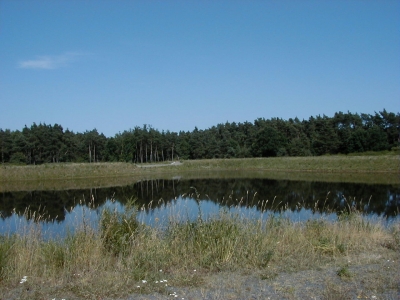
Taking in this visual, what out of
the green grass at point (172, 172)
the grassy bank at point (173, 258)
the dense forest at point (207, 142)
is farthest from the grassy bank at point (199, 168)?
the grassy bank at point (173, 258)

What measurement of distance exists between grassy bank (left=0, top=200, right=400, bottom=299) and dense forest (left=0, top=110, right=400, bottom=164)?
7136 centimetres

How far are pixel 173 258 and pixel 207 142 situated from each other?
8697cm

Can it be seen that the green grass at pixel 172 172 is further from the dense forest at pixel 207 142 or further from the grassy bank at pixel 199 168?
the dense forest at pixel 207 142

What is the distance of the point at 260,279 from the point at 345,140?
8071 cm

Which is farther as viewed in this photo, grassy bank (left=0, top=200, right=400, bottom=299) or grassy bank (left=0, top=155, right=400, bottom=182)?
grassy bank (left=0, top=155, right=400, bottom=182)

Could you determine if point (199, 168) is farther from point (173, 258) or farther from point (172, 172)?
point (173, 258)

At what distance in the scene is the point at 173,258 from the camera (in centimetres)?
641

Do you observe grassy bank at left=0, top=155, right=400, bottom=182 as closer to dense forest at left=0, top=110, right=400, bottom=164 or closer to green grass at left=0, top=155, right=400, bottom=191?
green grass at left=0, top=155, right=400, bottom=191

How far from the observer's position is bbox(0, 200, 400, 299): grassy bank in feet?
16.8

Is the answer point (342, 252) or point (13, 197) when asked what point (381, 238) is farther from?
point (13, 197)

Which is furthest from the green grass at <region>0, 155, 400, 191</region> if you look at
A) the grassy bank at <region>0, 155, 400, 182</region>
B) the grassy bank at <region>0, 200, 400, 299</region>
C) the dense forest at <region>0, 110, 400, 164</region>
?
the grassy bank at <region>0, 200, 400, 299</region>

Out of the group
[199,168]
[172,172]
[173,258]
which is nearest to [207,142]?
[199,168]

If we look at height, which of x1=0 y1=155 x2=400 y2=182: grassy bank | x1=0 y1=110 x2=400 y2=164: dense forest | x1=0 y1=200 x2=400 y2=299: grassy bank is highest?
x1=0 y1=110 x2=400 y2=164: dense forest

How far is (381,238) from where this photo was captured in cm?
845
